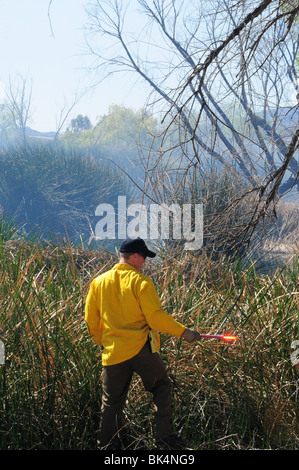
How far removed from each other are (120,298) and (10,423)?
1.30 meters

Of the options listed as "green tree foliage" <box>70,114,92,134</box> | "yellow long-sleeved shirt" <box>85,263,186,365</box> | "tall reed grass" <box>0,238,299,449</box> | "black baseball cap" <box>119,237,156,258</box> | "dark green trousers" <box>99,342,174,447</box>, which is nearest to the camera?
"yellow long-sleeved shirt" <box>85,263,186,365</box>

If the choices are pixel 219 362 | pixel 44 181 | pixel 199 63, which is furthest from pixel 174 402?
pixel 44 181

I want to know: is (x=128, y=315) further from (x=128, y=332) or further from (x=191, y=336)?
(x=191, y=336)

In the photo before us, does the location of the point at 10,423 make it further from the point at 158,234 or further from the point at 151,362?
the point at 158,234

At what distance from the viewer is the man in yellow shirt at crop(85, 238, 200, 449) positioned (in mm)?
3467

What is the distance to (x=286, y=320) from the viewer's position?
4605 millimetres

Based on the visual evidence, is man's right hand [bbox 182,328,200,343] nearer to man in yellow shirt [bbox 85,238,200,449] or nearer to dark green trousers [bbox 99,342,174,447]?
man in yellow shirt [bbox 85,238,200,449]

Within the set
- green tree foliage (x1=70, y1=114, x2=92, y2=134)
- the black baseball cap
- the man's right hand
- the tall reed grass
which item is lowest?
the tall reed grass

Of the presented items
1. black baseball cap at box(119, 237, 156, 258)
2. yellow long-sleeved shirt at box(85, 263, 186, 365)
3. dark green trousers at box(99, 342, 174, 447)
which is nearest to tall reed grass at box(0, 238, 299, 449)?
dark green trousers at box(99, 342, 174, 447)

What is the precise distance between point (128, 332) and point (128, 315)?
0.37 ft

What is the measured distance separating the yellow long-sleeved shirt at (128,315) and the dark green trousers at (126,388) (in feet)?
0.25

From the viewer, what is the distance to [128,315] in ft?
11.5

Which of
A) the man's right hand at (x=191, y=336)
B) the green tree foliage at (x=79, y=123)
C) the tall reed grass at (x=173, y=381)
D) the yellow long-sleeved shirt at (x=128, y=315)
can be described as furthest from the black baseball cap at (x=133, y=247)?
the green tree foliage at (x=79, y=123)
